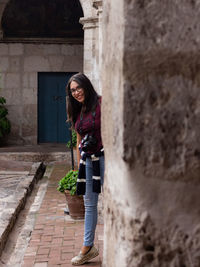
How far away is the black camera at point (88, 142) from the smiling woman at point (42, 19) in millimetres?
9834

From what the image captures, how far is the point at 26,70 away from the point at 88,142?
962cm

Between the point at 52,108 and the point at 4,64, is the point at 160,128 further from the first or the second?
the point at 52,108

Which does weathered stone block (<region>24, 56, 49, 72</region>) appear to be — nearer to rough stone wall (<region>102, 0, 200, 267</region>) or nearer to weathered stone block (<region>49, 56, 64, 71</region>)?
weathered stone block (<region>49, 56, 64, 71</region>)

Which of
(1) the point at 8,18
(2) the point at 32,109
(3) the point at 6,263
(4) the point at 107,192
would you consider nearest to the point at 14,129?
(2) the point at 32,109

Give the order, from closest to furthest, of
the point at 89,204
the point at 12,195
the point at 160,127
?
the point at 160,127
the point at 89,204
the point at 12,195

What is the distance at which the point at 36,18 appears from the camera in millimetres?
12797

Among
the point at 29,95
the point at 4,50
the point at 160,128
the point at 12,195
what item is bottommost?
the point at 12,195

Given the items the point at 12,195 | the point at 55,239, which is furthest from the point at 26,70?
the point at 55,239

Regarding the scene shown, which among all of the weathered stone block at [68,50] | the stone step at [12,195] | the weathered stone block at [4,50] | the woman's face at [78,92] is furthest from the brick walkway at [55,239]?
the weathered stone block at [4,50]

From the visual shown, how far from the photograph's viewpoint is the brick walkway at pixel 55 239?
337 cm

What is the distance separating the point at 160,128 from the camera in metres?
0.93

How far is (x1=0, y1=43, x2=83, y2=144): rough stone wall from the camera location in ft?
40.2

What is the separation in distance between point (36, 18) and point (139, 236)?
41.2 ft

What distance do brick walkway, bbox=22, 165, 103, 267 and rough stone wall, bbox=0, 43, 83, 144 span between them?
23.7ft
